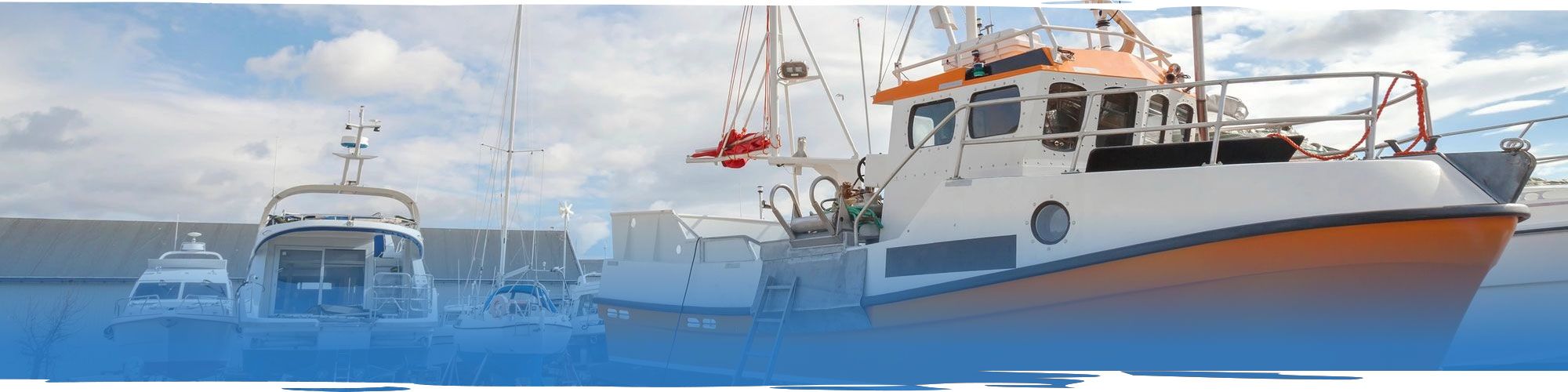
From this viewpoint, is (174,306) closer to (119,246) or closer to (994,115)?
(119,246)

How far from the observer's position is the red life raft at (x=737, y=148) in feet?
33.0

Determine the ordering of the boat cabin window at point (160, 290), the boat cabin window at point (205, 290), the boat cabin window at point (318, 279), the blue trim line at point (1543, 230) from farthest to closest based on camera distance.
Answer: the boat cabin window at point (318, 279) → the boat cabin window at point (205, 290) → the boat cabin window at point (160, 290) → the blue trim line at point (1543, 230)

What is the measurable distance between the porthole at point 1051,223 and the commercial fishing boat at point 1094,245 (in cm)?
1

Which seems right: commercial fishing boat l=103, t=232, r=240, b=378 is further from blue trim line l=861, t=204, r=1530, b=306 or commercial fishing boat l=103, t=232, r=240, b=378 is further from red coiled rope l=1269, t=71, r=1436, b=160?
red coiled rope l=1269, t=71, r=1436, b=160

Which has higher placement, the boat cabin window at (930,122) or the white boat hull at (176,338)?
the boat cabin window at (930,122)

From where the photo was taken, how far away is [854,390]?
528cm

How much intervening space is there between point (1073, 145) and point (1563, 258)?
3868mm

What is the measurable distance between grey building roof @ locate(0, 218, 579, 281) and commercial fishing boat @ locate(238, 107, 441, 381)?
4.71 ft

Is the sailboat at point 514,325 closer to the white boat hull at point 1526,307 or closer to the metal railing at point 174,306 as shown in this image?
the metal railing at point 174,306

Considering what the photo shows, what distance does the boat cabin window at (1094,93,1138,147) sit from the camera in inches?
260

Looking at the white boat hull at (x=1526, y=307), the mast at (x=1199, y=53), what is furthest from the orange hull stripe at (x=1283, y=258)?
the white boat hull at (x=1526, y=307)

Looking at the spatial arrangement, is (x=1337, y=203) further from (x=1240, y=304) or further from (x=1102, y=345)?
(x=1102, y=345)

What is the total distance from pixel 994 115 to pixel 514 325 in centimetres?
959

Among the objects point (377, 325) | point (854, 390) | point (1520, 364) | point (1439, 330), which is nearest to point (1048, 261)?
point (854, 390)
